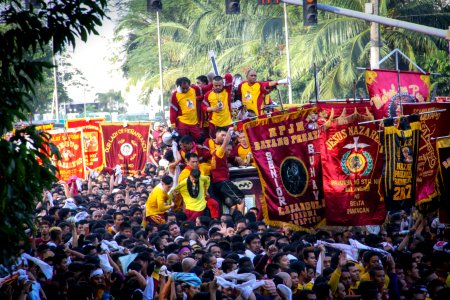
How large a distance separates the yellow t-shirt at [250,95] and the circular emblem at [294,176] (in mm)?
5337

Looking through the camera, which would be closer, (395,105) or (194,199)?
(395,105)

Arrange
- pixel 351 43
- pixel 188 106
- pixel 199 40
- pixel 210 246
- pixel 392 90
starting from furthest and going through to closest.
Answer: pixel 199 40, pixel 351 43, pixel 188 106, pixel 392 90, pixel 210 246

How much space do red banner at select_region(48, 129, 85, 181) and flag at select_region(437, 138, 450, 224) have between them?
50.5 ft

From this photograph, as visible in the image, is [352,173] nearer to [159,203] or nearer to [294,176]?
[294,176]

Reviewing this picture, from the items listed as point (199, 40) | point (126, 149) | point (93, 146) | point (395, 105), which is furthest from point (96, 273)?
point (199, 40)

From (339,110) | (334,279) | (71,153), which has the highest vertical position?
(339,110)

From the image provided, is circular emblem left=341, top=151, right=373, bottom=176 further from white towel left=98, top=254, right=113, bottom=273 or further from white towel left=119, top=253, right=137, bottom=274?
white towel left=98, top=254, right=113, bottom=273

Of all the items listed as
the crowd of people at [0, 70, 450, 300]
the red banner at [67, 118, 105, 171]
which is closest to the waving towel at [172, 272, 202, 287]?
the crowd of people at [0, 70, 450, 300]

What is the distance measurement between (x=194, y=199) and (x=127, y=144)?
448 inches

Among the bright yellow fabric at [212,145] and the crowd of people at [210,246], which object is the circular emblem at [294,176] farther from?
the bright yellow fabric at [212,145]

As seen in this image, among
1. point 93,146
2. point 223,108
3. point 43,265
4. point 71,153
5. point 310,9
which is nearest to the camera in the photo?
point 43,265

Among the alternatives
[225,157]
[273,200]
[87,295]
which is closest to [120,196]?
[225,157]

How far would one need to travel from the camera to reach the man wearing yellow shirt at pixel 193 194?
60.6 ft

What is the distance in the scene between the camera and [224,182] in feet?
63.8
